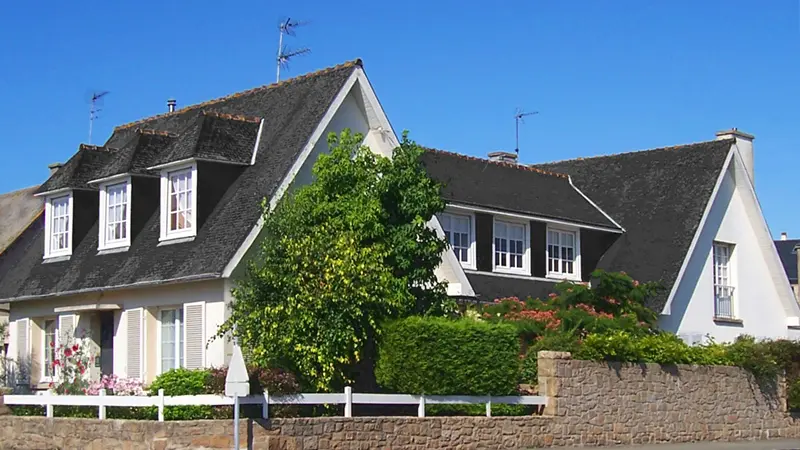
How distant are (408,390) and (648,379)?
6.20 meters

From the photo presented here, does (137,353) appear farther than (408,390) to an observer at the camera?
Yes

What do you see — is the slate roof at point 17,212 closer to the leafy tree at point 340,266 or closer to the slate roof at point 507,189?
the slate roof at point 507,189

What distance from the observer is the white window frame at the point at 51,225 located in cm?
2795

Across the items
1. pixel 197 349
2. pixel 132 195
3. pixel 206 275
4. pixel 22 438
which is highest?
pixel 132 195

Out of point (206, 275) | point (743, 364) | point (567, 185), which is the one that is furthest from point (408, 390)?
point (567, 185)

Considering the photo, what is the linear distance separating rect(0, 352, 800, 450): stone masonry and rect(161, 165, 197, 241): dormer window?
16.8 ft

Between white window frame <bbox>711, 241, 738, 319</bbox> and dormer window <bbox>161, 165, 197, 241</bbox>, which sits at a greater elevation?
dormer window <bbox>161, 165, 197, 241</bbox>

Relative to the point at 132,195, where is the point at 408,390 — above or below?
below

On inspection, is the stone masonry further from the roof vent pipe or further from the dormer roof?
the roof vent pipe

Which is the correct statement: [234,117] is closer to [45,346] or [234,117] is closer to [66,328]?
[66,328]

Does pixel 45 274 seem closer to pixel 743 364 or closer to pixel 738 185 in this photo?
pixel 743 364

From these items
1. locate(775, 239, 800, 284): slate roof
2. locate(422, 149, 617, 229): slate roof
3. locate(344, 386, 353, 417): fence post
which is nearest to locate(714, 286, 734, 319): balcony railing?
locate(422, 149, 617, 229): slate roof

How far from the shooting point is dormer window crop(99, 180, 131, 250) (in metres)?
26.4

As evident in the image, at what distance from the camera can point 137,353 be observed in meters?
25.0
